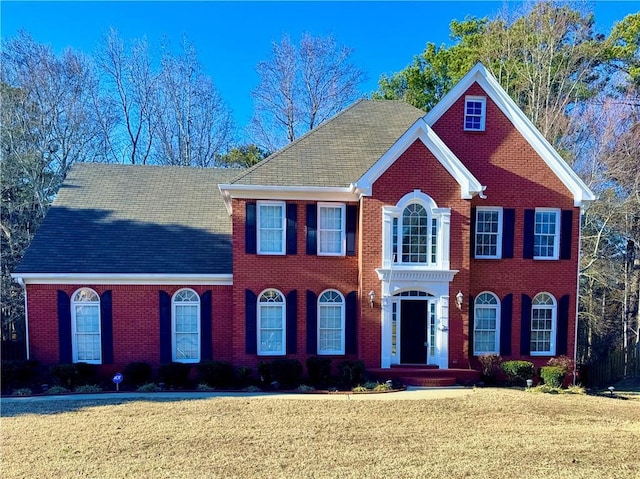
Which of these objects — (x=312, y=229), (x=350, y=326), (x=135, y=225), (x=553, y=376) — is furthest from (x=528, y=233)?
(x=135, y=225)

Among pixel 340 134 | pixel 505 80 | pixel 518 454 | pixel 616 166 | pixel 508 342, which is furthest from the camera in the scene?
pixel 505 80

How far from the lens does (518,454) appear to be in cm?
716

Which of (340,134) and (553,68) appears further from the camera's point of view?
(553,68)

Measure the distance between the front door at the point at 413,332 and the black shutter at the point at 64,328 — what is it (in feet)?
35.3

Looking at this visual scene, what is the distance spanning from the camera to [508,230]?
13.6 m

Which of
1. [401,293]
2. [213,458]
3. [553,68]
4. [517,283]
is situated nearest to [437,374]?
[401,293]

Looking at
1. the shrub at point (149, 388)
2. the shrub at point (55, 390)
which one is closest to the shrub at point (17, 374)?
the shrub at point (55, 390)

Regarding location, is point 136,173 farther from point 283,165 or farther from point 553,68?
point 553,68

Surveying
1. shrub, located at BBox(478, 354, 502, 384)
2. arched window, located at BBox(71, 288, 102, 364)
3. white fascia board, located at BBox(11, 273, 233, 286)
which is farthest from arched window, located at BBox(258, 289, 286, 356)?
shrub, located at BBox(478, 354, 502, 384)

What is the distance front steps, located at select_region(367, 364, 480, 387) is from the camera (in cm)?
1211

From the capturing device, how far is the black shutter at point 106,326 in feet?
42.4

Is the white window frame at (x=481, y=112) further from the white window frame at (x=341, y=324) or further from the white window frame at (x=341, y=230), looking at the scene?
the white window frame at (x=341, y=324)

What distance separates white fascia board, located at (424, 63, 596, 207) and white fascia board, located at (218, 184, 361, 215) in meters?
3.74

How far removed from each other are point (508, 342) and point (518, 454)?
275 inches
